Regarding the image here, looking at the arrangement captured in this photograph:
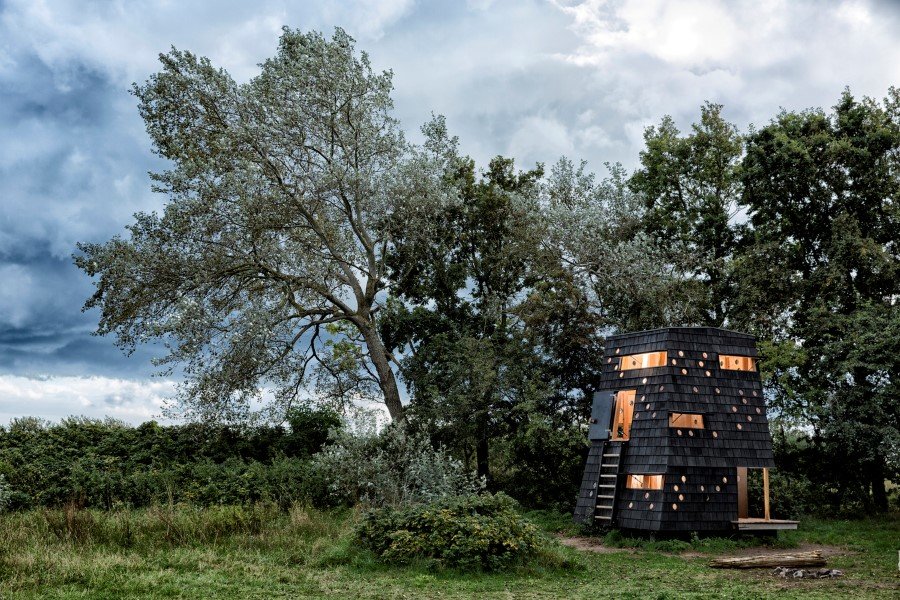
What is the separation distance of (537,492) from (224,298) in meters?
11.0

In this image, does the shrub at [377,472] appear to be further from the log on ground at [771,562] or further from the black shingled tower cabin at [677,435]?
the log on ground at [771,562]

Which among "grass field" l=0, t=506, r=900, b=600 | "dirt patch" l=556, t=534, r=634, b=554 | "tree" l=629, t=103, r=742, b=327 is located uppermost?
"tree" l=629, t=103, r=742, b=327

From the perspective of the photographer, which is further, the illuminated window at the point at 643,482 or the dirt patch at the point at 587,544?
the illuminated window at the point at 643,482

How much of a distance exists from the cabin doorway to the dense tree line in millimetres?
3213

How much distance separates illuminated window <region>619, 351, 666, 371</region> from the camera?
56.1ft

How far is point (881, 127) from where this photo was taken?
75.4ft

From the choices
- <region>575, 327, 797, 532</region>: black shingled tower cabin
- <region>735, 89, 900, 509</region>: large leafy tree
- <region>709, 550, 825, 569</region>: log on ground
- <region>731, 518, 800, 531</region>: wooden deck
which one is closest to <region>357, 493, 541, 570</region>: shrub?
<region>709, 550, 825, 569</region>: log on ground

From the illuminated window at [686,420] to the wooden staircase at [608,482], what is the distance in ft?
4.41

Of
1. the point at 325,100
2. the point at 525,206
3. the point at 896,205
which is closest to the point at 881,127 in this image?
the point at 896,205

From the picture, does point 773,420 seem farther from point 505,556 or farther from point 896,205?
point 505,556

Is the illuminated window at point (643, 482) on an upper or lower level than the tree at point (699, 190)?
lower

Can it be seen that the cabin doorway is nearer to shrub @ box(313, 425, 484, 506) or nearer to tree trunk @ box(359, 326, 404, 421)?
shrub @ box(313, 425, 484, 506)

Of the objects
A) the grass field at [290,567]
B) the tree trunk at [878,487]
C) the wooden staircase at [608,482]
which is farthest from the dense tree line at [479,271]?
the grass field at [290,567]

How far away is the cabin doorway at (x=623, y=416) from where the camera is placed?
1733 cm
